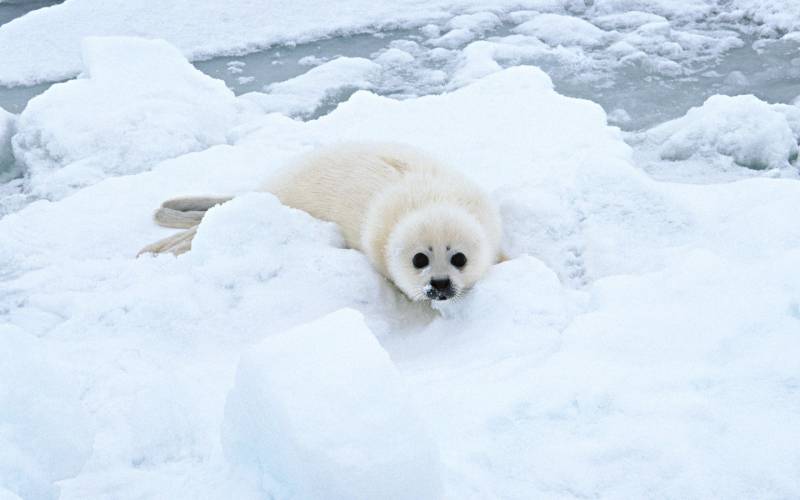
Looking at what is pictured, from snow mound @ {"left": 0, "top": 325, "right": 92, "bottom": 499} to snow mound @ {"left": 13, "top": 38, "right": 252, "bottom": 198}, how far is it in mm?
3037

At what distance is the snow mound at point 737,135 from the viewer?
4.22 m

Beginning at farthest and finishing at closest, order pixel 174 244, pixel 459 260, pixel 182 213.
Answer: pixel 182 213, pixel 174 244, pixel 459 260

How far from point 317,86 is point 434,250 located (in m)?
3.35

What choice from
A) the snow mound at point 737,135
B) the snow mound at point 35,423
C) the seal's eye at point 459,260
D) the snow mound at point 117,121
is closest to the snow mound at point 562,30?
the snow mound at point 737,135

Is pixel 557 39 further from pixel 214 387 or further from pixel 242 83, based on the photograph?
pixel 214 387

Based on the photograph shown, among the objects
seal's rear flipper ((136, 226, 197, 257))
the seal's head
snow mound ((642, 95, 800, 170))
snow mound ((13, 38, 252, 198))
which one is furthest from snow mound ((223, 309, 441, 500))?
snow mound ((642, 95, 800, 170))

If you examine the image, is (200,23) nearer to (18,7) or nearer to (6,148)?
(18,7)

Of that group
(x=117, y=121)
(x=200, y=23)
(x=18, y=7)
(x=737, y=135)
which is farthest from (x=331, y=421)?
(x=18, y=7)

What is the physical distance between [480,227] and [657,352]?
1312mm

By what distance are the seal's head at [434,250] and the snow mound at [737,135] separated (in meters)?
1.89

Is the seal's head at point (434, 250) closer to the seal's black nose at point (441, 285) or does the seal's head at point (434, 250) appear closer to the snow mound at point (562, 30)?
the seal's black nose at point (441, 285)

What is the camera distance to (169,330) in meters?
2.41

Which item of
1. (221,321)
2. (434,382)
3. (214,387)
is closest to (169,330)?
(221,321)

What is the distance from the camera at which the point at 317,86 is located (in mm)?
6000
